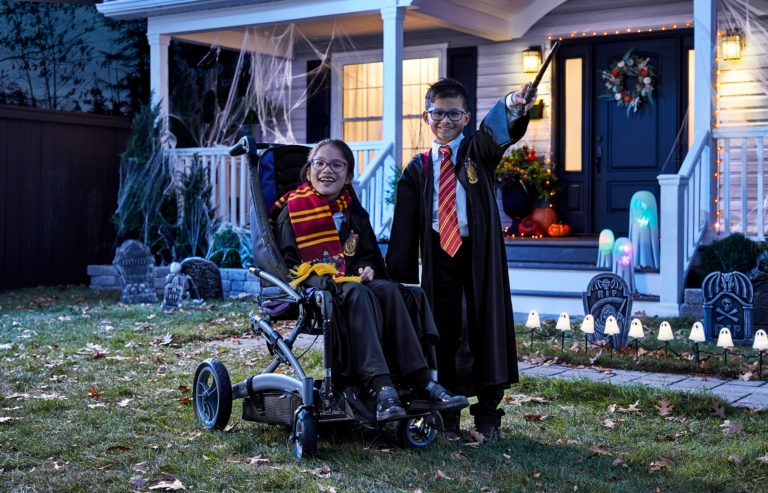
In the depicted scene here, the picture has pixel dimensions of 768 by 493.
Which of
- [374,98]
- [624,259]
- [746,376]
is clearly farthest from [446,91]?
[374,98]

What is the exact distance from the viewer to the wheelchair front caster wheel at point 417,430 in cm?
442

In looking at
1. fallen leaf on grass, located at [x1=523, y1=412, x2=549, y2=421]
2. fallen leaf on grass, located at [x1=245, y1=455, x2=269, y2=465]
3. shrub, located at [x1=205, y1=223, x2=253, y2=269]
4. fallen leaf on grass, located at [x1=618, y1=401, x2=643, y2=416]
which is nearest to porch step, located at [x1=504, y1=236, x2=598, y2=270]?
shrub, located at [x1=205, y1=223, x2=253, y2=269]

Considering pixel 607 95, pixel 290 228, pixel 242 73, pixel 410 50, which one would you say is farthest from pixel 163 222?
pixel 290 228

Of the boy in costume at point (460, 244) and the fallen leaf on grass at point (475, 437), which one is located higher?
the boy in costume at point (460, 244)

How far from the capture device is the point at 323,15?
39.1 feet

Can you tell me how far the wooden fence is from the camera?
12.9 metres

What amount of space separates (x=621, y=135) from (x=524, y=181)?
135cm

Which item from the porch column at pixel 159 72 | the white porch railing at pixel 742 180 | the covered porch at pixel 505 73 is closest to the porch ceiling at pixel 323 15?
the covered porch at pixel 505 73

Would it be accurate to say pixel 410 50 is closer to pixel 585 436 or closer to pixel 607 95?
pixel 607 95

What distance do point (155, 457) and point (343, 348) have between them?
99 centimetres

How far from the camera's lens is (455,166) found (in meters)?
4.66

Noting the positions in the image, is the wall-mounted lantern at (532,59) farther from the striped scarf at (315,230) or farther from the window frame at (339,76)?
the striped scarf at (315,230)

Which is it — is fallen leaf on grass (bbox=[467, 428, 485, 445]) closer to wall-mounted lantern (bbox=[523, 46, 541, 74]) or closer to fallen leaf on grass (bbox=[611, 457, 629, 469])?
fallen leaf on grass (bbox=[611, 457, 629, 469])

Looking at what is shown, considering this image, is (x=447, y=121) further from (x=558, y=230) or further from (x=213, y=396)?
(x=558, y=230)
